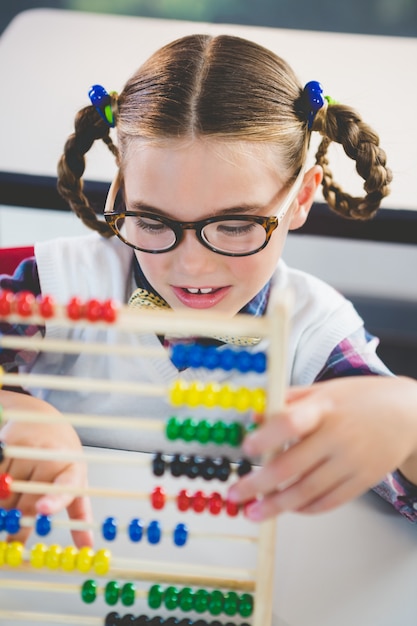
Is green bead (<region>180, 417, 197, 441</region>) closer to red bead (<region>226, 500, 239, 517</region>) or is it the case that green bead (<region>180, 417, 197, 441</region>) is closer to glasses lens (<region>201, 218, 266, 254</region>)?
red bead (<region>226, 500, 239, 517</region>)

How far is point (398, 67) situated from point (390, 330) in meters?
0.61

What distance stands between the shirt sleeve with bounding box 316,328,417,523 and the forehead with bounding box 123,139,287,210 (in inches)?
9.8

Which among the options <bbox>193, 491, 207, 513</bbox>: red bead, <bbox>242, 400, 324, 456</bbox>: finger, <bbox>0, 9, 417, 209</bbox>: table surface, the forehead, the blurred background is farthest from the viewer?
the blurred background

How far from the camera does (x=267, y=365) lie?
0.56 meters

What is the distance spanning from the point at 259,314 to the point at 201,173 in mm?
283

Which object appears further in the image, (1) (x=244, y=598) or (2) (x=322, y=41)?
(2) (x=322, y=41)

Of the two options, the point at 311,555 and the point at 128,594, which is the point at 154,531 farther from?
the point at 311,555

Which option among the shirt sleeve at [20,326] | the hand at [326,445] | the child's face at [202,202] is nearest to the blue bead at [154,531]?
the hand at [326,445]

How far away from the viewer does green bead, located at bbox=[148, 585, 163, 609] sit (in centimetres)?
66

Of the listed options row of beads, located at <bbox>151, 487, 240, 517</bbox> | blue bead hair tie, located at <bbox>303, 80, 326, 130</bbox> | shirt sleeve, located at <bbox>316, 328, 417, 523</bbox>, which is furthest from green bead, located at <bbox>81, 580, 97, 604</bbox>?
blue bead hair tie, located at <bbox>303, 80, 326, 130</bbox>

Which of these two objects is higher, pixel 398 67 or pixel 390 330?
pixel 398 67

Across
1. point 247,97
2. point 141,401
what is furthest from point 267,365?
point 141,401

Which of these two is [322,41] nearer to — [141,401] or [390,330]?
[390,330]

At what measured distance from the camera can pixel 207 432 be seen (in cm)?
59
